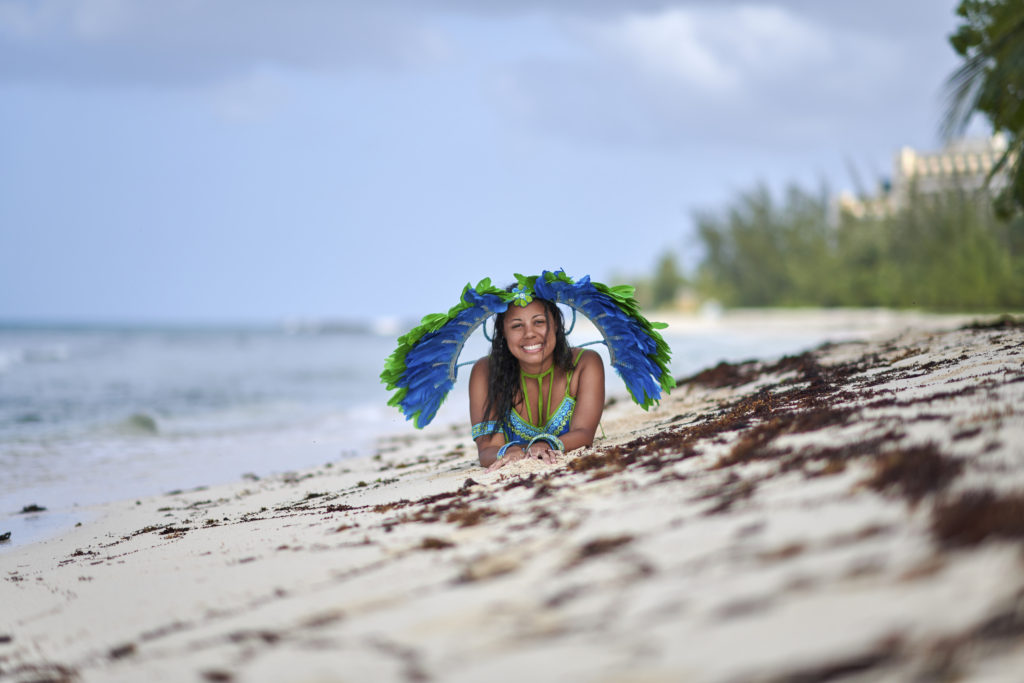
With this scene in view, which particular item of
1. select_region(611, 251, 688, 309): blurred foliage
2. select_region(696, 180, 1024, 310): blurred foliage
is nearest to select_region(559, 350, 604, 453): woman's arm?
select_region(696, 180, 1024, 310): blurred foliage

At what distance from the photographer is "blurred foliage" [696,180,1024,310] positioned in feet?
70.9

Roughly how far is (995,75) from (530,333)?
5.18 m

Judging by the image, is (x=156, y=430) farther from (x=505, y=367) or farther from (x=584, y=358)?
(x=584, y=358)

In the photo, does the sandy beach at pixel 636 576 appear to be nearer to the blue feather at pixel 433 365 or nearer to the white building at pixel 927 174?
the blue feather at pixel 433 365

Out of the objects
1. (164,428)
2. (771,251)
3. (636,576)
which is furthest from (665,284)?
(636,576)

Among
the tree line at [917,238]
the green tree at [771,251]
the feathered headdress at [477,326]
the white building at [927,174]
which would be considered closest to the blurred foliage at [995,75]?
the tree line at [917,238]

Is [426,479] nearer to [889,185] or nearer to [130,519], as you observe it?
[130,519]

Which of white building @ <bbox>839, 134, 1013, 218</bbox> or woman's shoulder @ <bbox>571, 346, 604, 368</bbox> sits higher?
white building @ <bbox>839, 134, 1013, 218</bbox>

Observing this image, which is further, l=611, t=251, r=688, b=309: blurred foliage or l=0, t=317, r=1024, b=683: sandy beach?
l=611, t=251, r=688, b=309: blurred foliage

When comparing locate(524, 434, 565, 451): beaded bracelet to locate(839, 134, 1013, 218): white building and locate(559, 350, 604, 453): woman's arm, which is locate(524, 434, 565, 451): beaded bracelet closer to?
locate(559, 350, 604, 453): woman's arm

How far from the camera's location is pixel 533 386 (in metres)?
4.52

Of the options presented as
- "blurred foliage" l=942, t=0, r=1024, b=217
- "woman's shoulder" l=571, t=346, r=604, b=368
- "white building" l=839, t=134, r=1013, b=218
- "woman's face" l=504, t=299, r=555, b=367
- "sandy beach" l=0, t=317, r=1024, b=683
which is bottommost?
"sandy beach" l=0, t=317, r=1024, b=683

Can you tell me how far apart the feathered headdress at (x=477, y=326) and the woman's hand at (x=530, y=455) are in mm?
602

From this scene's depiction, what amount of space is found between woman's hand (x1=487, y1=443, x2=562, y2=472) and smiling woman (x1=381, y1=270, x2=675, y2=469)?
0.12ft
